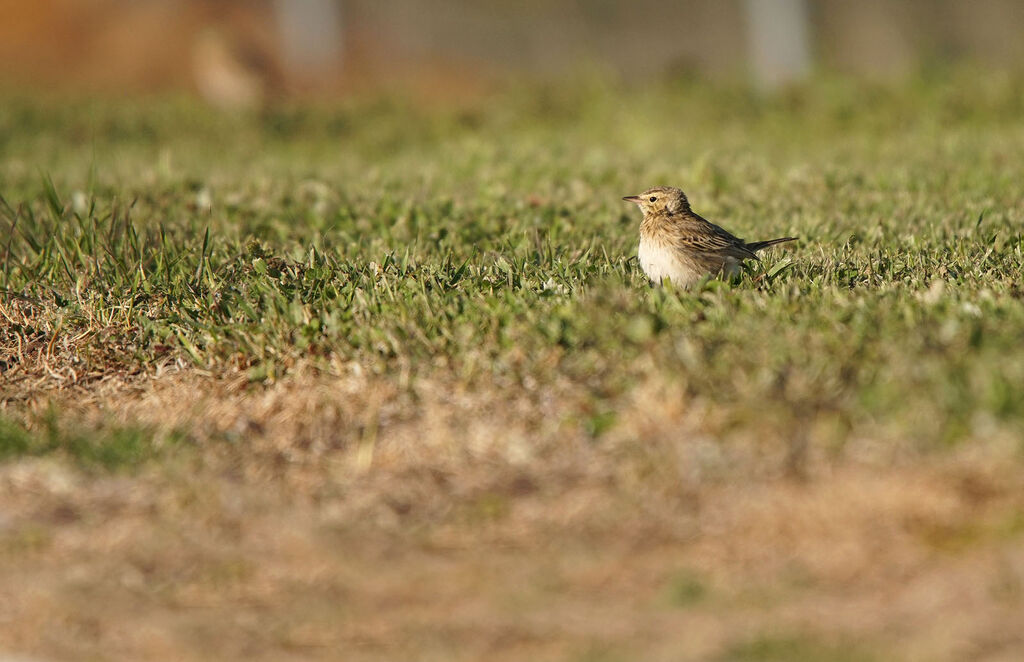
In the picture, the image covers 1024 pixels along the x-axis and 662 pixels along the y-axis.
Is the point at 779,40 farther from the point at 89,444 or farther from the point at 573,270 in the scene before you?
the point at 89,444

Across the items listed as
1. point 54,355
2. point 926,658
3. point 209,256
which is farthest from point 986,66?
point 926,658

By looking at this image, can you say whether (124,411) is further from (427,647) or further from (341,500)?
(427,647)

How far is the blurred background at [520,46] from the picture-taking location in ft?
48.1

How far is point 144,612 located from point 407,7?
51.7 ft

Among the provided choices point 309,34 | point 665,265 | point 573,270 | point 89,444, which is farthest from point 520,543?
point 309,34

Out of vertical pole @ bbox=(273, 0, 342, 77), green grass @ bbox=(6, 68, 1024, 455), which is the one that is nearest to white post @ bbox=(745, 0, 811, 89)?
green grass @ bbox=(6, 68, 1024, 455)

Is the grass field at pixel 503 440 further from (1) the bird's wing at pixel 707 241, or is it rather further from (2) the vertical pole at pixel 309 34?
(2) the vertical pole at pixel 309 34

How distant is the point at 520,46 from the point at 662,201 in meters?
11.7

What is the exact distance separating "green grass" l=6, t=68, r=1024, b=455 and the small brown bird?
0.50 feet

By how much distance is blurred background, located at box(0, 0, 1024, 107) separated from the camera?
14.6 m

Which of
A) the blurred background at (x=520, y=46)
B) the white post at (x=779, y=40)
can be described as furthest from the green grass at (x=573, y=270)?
the blurred background at (x=520, y=46)

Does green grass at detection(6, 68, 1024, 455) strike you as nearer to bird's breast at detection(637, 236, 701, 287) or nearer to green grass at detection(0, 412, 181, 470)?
bird's breast at detection(637, 236, 701, 287)

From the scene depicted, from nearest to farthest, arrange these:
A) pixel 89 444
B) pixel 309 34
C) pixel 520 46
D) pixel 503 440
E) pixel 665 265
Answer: pixel 503 440, pixel 89 444, pixel 665 265, pixel 309 34, pixel 520 46

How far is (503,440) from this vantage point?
190 inches
